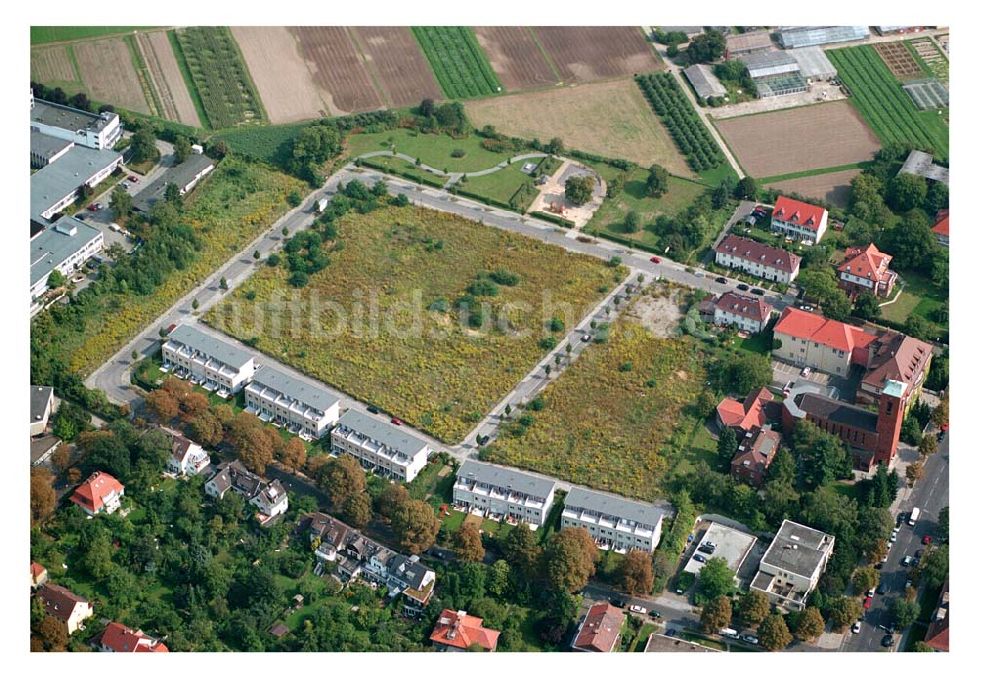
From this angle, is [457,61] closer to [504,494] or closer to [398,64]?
[398,64]

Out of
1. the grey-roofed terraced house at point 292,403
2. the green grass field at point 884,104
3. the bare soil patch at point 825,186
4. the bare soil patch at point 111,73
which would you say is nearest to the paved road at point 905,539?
the bare soil patch at point 825,186

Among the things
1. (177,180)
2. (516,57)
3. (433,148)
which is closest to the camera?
(177,180)

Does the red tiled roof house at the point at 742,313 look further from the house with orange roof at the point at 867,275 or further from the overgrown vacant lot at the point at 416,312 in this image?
the overgrown vacant lot at the point at 416,312

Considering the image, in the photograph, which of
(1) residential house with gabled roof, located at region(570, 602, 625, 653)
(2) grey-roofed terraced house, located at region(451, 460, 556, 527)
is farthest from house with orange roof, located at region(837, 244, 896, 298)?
A: (1) residential house with gabled roof, located at region(570, 602, 625, 653)

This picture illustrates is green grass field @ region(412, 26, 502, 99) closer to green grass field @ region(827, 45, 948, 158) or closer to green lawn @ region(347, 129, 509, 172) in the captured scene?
green lawn @ region(347, 129, 509, 172)

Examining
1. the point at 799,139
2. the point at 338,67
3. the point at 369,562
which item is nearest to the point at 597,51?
the point at 799,139

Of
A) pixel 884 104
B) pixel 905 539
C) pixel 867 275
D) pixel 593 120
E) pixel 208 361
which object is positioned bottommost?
pixel 208 361
